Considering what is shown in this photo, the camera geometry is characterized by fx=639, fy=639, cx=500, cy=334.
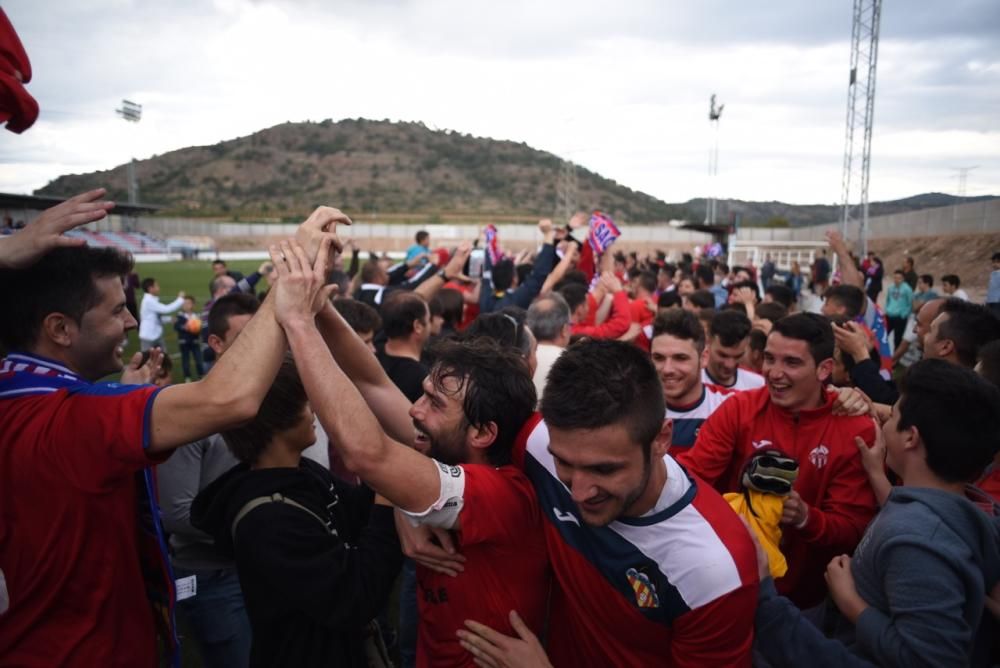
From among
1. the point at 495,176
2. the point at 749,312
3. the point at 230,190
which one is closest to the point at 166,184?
the point at 230,190

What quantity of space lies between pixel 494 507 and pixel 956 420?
148 cm

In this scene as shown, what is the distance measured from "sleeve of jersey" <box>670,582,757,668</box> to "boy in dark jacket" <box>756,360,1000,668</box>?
0.14m

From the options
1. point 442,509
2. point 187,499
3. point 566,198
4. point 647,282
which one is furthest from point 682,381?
point 566,198

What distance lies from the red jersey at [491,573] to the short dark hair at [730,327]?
8.79ft

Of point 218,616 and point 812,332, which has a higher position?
point 812,332

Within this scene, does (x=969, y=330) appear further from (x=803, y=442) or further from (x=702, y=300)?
(x=702, y=300)

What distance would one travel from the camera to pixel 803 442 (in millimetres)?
2873

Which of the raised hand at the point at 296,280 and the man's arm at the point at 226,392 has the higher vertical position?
the raised hand at the point at 296,280

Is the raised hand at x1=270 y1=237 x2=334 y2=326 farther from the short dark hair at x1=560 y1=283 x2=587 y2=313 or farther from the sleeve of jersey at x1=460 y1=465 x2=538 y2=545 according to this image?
the short dark hair at x1=560 y1=283 x2=587 y2=313

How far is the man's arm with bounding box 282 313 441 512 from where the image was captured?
1.67 metres

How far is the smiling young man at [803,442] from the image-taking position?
104 inches

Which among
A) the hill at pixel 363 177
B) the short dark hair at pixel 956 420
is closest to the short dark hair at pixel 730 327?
the short dark hair at pixel 956 420

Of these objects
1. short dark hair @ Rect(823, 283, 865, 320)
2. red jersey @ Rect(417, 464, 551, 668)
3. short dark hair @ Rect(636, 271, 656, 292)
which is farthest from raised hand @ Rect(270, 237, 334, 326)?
short dark hair @ Rect(636, 271, 656, 292)

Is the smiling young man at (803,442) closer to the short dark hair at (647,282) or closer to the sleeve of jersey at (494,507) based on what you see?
the sleeve of jersey at (494,507)
